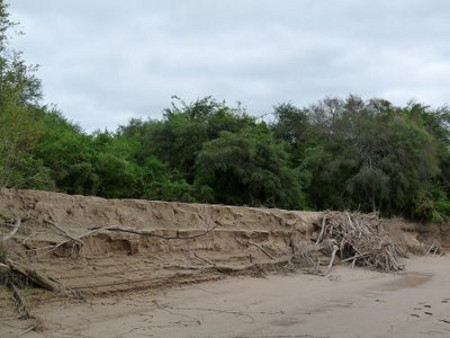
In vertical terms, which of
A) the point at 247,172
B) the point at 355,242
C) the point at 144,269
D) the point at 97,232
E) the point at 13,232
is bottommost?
the point at 355,242

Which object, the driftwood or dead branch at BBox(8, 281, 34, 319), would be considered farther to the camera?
the driftwood

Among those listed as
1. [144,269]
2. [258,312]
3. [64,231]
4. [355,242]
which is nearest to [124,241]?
[144,269]

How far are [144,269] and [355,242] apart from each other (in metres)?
9.03

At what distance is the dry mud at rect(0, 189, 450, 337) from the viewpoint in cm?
827

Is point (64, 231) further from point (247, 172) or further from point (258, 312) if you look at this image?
point (247, 172)

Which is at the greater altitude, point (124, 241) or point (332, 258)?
point (124, 241)

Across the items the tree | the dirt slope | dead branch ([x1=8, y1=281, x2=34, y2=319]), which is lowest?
dead branch ([x1=8, y1=281, x2=34, y2=319])

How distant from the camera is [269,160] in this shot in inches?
958

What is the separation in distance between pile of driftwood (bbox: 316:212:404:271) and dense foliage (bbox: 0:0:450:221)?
5266 mm

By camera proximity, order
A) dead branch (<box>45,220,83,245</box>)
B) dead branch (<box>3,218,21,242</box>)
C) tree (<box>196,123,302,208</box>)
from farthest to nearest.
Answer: tree (<box>196,123,302,208</box>)
dead branch (<box>45,220,83,245</box>)
dead branch (<box>3,218,21,242</box>)

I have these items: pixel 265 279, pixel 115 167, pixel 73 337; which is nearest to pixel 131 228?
pixel 265 279

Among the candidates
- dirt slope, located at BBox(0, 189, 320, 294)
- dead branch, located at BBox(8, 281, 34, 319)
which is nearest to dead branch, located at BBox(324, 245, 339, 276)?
dirt slope, located at BBox(0, 189, 320, 294)

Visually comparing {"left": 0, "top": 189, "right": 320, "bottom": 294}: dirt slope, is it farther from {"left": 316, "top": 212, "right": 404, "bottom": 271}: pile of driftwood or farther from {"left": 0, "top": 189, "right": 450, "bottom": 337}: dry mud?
{"left": 316, "top": 212, "right": 404, "bottom": 271}: pile of driftwood

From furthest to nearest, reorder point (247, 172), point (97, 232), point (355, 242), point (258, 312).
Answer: point (247, 172)
point (355, 242)
point (97, 232)
point (258, 312)
